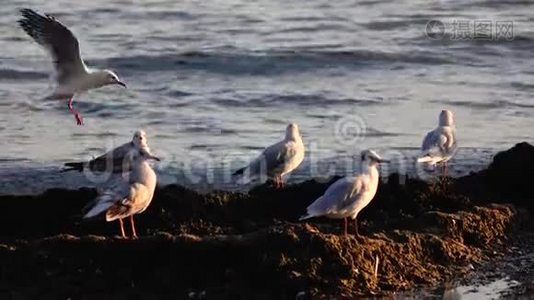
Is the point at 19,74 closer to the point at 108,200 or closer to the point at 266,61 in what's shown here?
the point at 266,61

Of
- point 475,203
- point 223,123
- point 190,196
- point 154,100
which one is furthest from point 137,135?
point 154,100

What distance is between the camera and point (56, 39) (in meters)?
12.6

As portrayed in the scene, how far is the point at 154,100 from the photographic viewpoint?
1608cm

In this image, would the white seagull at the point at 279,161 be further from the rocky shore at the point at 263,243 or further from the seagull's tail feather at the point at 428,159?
the seagull's tail feather at the point at 428,159

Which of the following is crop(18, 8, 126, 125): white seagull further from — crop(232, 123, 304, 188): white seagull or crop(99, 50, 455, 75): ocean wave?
crop(99, 50, 455, 75): ocean wave

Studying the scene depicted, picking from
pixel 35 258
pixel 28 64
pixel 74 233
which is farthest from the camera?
pixel 28 64

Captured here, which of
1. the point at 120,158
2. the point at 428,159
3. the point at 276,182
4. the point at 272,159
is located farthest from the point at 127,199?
the point at 428,159

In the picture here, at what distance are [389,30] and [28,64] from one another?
6275 mm

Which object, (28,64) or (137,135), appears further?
(28,64)

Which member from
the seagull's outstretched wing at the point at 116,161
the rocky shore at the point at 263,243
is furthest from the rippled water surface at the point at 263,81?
the rocky shore at the point at 263,243

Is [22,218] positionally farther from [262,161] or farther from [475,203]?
[475,203]

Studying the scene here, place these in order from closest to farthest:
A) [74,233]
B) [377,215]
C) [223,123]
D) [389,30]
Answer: [74,233]
[377,215]
[223,123]
[389,30]

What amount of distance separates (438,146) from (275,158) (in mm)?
1597

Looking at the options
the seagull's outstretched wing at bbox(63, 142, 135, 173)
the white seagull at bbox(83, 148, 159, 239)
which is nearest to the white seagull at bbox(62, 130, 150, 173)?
the seagull's outstretched wing at bbox(63, 142, 135, 173)
